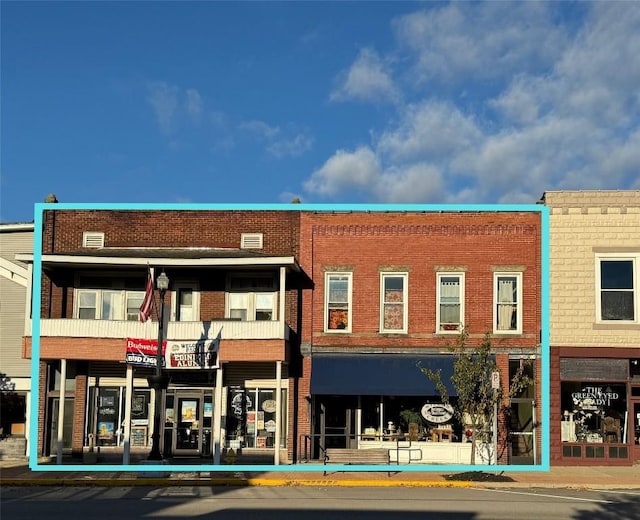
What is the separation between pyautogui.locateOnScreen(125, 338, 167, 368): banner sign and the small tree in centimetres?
846

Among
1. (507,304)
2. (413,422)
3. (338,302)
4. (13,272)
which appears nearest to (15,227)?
(13,272)

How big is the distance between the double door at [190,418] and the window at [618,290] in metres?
13.2

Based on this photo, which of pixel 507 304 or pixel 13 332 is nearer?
pixel 507 304

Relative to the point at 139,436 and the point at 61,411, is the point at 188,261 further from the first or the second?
the point at 139,436

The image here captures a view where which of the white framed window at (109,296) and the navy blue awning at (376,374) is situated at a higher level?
the white framed window at (109,296)

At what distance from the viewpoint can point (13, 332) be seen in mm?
28766

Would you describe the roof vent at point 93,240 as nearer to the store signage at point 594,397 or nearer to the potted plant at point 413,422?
the potted plant at point 413,422

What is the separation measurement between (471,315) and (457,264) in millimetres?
1744

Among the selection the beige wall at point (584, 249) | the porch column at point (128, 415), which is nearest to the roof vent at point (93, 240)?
the porch column at point (128, 415)

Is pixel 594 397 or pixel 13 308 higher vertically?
pixel 13 308

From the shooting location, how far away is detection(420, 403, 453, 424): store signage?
1041 inches

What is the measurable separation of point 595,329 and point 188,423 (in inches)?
538

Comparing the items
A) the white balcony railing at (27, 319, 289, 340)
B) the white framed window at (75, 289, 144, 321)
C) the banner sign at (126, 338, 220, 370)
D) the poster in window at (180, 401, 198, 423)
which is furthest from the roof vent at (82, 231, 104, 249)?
the poster in window at (180, 401, 198, 423)

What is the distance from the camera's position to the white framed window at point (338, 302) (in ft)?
89.2
